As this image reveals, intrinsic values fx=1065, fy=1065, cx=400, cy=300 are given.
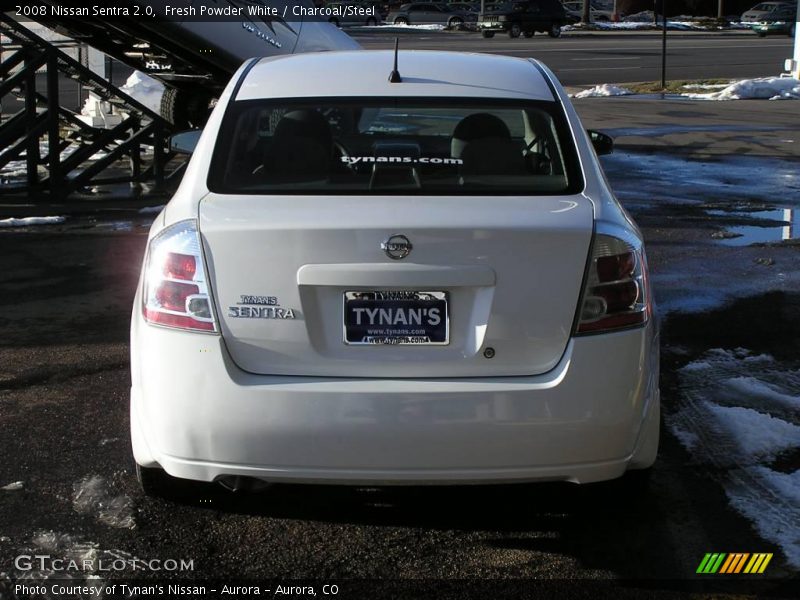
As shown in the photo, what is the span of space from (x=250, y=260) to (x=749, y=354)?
353 centimetres

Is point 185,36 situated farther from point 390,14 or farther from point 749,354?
point 390,14

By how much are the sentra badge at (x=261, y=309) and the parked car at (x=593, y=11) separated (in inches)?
2366

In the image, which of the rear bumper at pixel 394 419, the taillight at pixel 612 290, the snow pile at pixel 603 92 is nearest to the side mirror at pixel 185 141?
the rear bumper at pixel 394 419

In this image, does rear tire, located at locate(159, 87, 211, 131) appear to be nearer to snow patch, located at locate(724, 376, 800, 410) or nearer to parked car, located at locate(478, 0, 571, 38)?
snow patch, located at locate(724, 376, 800, 410)

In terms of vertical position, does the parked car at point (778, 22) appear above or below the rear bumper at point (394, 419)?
below

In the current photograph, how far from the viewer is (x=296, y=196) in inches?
140

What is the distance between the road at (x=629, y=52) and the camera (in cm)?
3008

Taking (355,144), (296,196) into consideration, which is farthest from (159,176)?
(296,196)

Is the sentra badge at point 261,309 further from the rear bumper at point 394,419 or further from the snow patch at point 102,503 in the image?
the snow patch at point 102,503

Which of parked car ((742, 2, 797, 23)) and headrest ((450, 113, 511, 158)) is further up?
headrest ((450, 113, 511, 158))

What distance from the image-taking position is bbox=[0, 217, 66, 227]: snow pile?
9.43 m

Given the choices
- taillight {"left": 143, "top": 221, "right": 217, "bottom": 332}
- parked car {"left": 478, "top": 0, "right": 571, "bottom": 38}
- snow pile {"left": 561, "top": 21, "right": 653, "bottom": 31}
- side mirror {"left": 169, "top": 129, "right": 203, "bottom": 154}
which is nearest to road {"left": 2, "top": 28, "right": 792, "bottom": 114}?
parked car {"left": 478, "top": 0, "right": 571, "bottom": 38}

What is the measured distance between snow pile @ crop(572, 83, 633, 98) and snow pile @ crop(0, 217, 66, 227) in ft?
51.6

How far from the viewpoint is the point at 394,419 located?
325 centimetres
